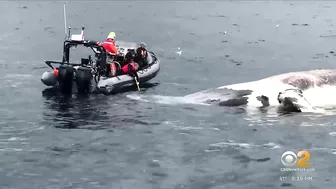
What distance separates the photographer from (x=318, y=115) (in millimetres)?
23953

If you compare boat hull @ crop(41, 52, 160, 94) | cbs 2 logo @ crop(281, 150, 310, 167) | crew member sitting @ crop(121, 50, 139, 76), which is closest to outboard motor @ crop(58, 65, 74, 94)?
boat hull @ crop(41, 52, 160, 94)

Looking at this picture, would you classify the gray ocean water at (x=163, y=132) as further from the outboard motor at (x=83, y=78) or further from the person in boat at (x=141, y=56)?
the person in boat at (x=141, y=56)

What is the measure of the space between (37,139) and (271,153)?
904 cm

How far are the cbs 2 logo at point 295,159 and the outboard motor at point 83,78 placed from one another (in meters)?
11.6

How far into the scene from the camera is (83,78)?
27.0 meters

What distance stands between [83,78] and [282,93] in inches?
392

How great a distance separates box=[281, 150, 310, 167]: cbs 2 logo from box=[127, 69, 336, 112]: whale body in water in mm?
5303

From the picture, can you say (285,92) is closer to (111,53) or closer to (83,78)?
(83,78)

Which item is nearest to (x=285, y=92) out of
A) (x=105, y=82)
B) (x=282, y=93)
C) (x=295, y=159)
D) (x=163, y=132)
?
(x=282, y=93)

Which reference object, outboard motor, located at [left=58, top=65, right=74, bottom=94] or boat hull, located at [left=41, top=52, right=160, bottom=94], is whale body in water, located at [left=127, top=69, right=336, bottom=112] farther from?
outboard motor, located at [left=58, top=65, right=74, bottom=94]

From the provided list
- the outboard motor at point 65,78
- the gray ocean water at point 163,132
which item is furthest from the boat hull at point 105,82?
the outboard motor at point 65,78

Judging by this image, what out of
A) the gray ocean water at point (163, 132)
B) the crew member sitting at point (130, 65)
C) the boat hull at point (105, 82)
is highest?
the crew member sitting at point (130, 65)

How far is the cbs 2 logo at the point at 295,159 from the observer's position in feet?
61.0

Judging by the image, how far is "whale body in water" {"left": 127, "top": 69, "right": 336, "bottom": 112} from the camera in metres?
24.9
